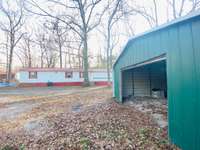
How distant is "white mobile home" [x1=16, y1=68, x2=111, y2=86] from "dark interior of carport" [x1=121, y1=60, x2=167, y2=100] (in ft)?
57.6

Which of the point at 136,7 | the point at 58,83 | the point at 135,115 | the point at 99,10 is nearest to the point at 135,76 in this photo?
the point at 135,115

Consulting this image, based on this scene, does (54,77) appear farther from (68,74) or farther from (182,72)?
(182,72)

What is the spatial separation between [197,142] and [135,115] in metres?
3.48

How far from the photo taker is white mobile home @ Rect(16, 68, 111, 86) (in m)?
26.1

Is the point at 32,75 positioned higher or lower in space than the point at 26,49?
lower

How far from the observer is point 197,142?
3.46 meters

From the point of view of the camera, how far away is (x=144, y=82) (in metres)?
11.3

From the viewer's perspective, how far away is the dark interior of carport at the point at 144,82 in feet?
35.9

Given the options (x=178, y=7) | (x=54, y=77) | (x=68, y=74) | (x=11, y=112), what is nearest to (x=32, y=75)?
(x=54, y=77)

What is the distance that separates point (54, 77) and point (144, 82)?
18.1 m

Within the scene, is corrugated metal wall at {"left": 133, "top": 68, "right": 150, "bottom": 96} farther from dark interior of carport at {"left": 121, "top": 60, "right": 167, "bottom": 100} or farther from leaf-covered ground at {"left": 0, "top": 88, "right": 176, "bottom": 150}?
leaf-covered ground at {"left": 0, "top": 88, "right": 176, "bottom": 150}

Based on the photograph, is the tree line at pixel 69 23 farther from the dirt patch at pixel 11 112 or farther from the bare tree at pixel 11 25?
the dirt patch at pixel 11 112

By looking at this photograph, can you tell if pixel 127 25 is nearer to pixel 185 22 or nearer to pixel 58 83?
pixel 58 83

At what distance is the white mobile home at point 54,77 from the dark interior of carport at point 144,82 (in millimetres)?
17565
